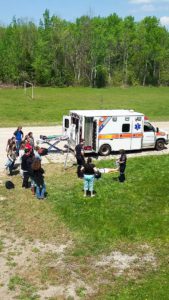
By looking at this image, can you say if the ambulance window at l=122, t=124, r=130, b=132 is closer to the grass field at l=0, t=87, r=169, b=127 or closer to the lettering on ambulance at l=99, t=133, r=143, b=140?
the lettering on ambulance at l=99, t=133, r=143, b=140

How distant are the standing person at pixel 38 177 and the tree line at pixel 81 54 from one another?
64077 millimetres

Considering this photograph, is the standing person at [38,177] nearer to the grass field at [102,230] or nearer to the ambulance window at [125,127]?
the grass field at [102,230]

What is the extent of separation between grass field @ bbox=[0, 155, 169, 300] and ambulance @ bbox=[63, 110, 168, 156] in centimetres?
327

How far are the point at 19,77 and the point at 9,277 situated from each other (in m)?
70.9

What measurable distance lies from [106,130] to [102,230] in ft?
33.7

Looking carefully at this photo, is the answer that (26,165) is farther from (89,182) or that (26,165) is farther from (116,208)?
(116,208)

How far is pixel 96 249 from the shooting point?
13.3 m

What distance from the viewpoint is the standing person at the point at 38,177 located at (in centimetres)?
1655

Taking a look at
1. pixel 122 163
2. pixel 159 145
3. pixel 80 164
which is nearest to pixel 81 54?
pixel 159 145

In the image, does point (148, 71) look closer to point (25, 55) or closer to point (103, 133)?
point (25, 55)

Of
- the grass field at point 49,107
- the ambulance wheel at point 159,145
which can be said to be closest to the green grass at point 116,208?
the ambulance wheel at point 159,145

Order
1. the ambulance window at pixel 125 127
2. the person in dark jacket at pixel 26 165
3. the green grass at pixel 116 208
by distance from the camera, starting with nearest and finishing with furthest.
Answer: the green grass at pixel 116 208, the person in dark jacket at pixel 26 165, the ambulance window at pixel 125 127

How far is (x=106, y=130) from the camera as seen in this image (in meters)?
24.0

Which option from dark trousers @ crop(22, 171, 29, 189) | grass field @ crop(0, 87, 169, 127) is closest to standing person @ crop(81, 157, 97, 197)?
dark trousers @ crop(22, 171, 29, 189)
